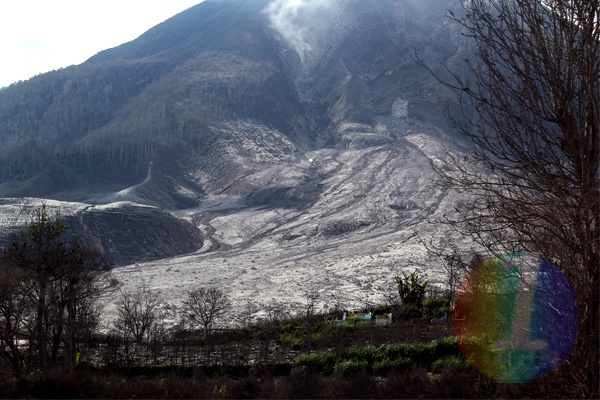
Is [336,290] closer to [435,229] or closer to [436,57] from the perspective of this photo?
[435,229]

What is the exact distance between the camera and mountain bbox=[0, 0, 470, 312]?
46188 millimetres

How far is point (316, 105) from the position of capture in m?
101

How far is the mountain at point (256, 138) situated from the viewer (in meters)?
46.2

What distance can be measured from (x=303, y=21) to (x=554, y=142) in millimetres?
124565

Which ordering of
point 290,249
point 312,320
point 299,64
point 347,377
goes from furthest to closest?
point 299,64 → point 290,249 → point 312,320 → point 347,377

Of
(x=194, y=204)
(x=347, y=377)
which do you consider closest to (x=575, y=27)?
(x=347, y=377)

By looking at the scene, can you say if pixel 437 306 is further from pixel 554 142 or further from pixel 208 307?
pixel 554 142

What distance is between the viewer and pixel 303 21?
4889 inches

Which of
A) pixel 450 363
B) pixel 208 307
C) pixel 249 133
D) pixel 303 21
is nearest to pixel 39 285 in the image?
pixel 450 363

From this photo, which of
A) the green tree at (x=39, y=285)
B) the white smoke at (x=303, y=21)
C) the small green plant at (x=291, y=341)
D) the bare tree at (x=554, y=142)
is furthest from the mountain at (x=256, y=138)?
the bare tree at (x=554, y=142)

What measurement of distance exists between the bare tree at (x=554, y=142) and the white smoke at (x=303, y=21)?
11142cm

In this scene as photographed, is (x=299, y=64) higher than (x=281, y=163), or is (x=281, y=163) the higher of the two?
(x=299, y=64)

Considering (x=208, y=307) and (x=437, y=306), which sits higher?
(x=437, y=306)

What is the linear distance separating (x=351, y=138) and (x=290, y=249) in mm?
39035
